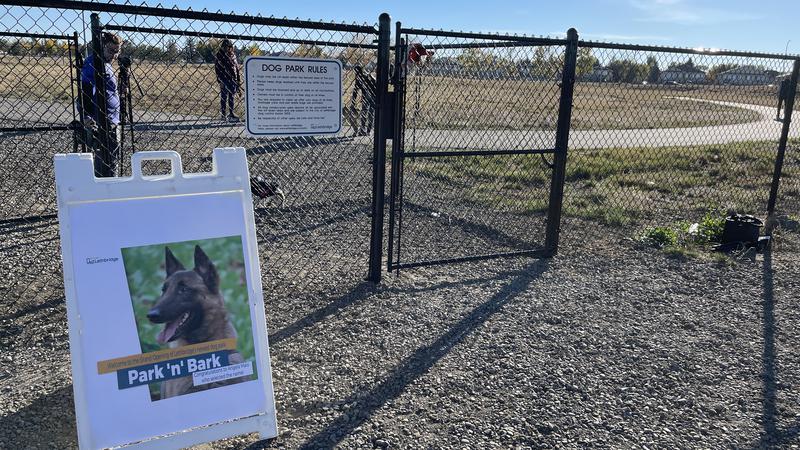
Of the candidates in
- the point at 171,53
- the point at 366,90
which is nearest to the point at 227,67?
the point at 171,53

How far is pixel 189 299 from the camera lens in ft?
9.25

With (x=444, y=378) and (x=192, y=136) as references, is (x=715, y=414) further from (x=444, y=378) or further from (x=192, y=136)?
(x=192, y=136)

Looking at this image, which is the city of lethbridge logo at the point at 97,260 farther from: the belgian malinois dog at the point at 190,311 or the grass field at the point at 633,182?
the grass field at the point at 633,182

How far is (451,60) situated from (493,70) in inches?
21.2

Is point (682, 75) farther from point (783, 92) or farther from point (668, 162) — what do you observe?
point (668, 162)

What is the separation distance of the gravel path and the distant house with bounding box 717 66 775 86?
2.84m

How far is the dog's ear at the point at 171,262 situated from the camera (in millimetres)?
2801

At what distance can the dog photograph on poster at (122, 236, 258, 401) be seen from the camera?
2.76 meters

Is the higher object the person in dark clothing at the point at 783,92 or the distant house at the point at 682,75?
the distant house at the point at 682,75

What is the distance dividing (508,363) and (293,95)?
2269 millimetres

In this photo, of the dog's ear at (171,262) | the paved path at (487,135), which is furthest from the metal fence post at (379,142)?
the paved path at (487,135)

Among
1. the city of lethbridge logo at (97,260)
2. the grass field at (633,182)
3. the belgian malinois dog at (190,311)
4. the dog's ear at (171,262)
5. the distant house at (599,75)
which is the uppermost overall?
the distant house at (599,75)

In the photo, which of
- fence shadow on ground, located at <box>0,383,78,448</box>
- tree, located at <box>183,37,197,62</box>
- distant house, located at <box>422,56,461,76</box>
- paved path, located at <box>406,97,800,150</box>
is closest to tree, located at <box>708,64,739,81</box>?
distant house, located at <box>422,56,461,76</box>

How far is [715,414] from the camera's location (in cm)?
357
